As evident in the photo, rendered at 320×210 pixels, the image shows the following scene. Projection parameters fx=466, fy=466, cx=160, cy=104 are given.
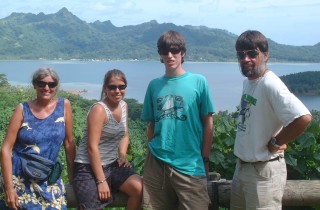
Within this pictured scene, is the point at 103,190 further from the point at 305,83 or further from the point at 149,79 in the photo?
the point at 149,79

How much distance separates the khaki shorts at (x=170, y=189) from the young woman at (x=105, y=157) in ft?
0.28

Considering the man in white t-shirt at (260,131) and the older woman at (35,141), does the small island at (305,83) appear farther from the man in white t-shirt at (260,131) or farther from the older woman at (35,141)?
the older woman at (35,141)

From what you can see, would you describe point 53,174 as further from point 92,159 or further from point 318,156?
point 318,156

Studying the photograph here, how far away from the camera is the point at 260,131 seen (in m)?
2.73

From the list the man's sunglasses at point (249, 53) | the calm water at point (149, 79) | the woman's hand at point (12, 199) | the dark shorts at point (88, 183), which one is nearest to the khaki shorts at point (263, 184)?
the man's sunglasses at point (249, 53)

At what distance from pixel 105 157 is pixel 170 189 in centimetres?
48

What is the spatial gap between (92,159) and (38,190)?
0.38 meters

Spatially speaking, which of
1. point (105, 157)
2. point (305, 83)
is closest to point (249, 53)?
point (105, 157)

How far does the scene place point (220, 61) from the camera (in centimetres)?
12250

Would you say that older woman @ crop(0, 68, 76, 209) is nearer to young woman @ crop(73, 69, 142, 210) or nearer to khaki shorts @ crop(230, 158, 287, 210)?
young woman @ crop(73, 69, 142, 210)

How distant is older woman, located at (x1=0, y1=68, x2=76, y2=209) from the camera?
9.36 ft

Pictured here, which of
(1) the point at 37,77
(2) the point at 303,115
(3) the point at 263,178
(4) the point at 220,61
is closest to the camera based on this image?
(2) the point at 303,115

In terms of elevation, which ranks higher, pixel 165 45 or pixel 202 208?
pixel 165 45

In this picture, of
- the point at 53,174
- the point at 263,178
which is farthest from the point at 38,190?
the point at 263,178
